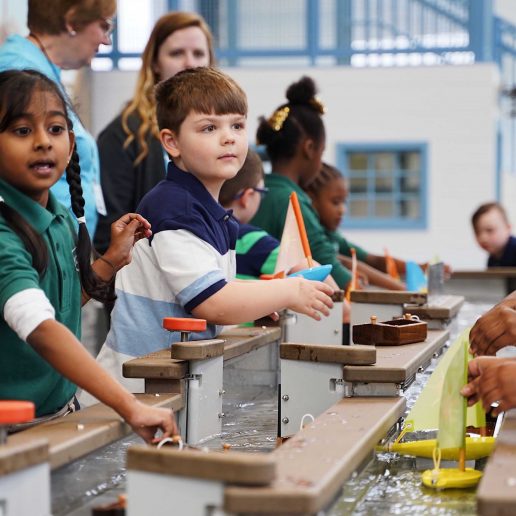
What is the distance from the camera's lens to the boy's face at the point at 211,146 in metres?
2.57

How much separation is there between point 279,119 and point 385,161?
10.1m

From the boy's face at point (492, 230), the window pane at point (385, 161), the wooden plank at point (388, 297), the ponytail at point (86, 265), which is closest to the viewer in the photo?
the ponytail at point (86, 265)

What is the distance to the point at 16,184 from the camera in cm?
197

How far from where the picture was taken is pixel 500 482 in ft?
4.48

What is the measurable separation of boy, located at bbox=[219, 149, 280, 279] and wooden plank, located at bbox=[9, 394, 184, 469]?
152 cm

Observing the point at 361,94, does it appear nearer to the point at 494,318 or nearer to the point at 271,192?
the point at 271,192

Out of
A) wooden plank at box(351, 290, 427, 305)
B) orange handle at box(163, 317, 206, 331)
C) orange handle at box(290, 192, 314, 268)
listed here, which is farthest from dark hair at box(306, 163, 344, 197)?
orange handle at box(163, 317, 206, 331)

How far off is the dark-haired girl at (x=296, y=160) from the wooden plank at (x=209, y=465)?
9.27 feet

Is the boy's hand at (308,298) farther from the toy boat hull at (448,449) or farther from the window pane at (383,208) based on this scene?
the window pane at (383,208)

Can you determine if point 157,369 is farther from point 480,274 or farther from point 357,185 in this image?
point 357,185

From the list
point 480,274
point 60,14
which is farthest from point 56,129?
point 480,274

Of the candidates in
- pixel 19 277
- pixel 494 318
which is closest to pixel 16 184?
pixel 19 277

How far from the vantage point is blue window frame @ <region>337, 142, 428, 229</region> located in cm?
1416

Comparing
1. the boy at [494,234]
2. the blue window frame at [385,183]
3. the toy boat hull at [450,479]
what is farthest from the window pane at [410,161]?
the toy boat hull at [450,479]
